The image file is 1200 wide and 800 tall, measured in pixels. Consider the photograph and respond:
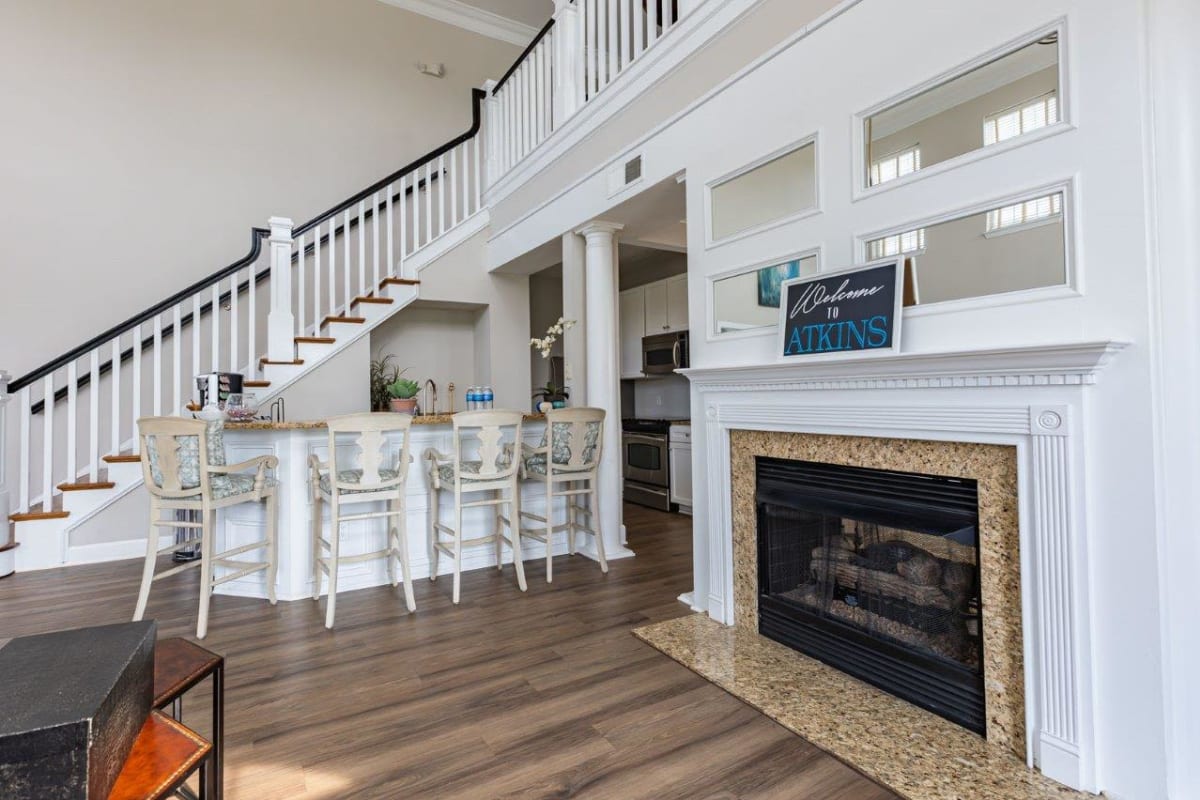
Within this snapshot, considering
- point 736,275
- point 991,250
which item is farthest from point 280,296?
point 991,250

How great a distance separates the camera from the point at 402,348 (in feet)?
19.4

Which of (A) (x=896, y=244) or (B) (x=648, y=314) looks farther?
(B) (x=648, y=314)

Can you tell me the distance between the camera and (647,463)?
6055 millimetres

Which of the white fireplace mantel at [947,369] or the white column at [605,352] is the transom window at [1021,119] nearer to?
the white fireplace mantel at [947,369]

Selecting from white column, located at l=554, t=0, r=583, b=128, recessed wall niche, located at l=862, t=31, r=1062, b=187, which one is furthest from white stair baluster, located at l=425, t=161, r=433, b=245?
recessed wall niche, located at l=862, t=31, r=1062, b=187

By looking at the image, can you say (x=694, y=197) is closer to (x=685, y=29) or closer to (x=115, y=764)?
(x=685, y=29)

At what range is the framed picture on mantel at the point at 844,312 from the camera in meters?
2.06

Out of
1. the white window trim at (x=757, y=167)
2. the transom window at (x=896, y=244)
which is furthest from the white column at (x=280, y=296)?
the transom window at (x=896, y=244)

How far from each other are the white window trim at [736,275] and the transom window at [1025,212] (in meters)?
0.63

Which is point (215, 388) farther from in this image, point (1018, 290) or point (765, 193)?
point (1018, 290)

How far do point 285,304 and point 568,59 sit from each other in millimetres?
2861

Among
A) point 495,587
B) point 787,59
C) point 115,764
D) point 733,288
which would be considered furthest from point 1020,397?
point 495,587

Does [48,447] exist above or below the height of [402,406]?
below

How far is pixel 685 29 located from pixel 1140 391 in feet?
8.81
